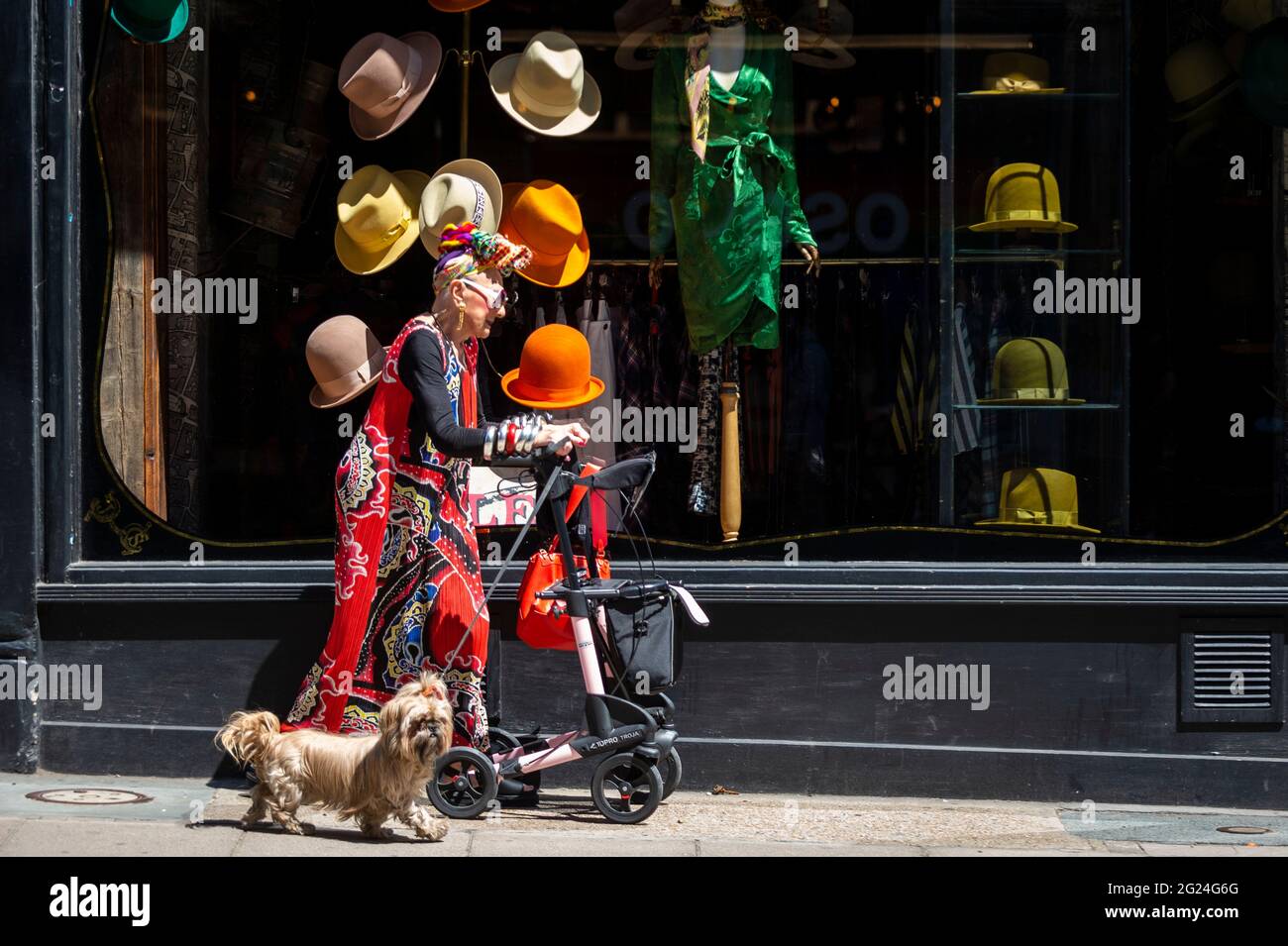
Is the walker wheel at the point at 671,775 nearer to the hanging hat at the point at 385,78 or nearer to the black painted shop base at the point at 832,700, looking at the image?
the black painted shop base at the point at 832,700

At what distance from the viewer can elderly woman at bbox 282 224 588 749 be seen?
6848mm

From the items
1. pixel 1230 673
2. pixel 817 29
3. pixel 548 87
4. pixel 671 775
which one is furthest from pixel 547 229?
pixel 1230 673

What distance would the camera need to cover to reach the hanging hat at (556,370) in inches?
303

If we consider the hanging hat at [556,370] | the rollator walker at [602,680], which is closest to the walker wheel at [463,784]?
A: the rollator walker at [602,680]

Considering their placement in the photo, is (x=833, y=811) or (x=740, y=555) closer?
(x=833, y=811)

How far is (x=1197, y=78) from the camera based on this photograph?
791cm

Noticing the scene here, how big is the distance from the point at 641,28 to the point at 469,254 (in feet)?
6.13

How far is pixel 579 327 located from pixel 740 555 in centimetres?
137

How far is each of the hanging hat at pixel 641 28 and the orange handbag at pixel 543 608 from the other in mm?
2254

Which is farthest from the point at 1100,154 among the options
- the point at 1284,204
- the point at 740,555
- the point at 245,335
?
the point at 245,335

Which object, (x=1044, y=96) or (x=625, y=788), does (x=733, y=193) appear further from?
(x=625, y=788)

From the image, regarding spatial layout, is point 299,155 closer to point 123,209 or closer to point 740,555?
point 123,209

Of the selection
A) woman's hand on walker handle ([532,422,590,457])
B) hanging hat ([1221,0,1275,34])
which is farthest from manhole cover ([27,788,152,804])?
hanging hat ([1221,0,1275,34])

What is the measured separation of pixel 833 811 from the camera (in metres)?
7.28
